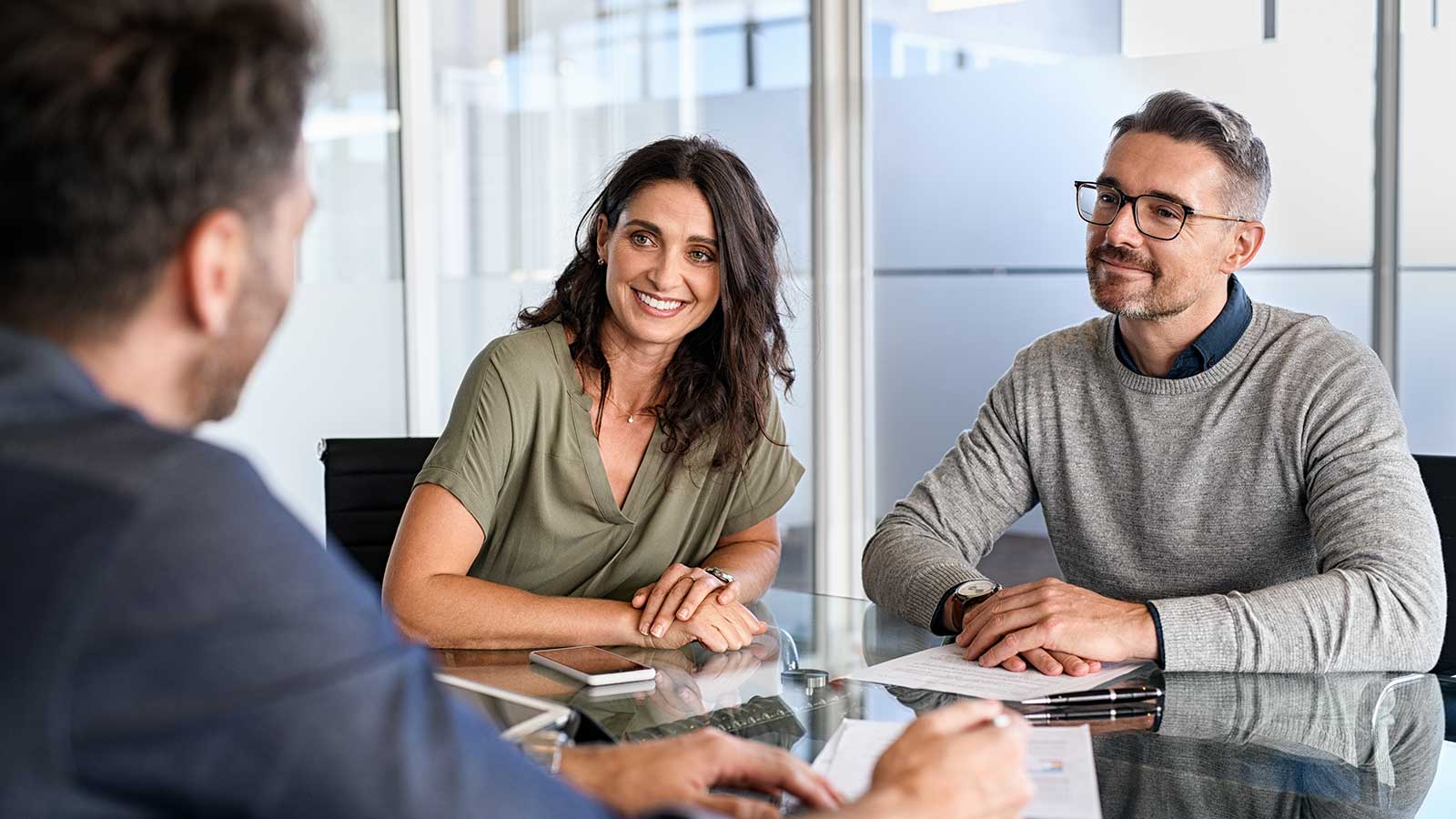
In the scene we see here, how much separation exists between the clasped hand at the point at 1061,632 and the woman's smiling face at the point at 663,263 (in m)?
0.80

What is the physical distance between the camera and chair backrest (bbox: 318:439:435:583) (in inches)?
107

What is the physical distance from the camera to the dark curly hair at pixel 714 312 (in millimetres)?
2408

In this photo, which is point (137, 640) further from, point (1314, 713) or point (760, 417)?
point (760, 417)

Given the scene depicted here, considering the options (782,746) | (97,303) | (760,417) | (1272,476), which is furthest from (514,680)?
(1272,476)

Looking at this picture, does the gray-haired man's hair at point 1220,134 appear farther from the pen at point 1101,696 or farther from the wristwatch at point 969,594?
the pen at point 1101,696

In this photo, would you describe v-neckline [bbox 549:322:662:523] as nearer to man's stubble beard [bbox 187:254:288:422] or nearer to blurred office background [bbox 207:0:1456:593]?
man's stubble beard [bbox 187:254:288:422]

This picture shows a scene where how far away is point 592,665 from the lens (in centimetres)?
187

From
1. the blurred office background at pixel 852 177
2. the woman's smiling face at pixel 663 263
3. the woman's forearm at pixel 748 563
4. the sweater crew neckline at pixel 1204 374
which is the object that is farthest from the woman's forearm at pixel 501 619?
→ the blurred office background at pixel 852 177

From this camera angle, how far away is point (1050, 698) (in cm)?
166

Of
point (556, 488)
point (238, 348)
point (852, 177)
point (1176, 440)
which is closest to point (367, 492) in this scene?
point (556, 488)

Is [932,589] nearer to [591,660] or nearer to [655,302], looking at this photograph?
[591,660]

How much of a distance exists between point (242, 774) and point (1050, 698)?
114 cm

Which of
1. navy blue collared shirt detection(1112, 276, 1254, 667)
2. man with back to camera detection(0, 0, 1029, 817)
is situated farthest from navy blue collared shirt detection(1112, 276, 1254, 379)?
man with back to camera detection(0, 0, 1029, 817)

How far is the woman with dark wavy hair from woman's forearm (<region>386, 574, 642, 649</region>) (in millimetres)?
72
